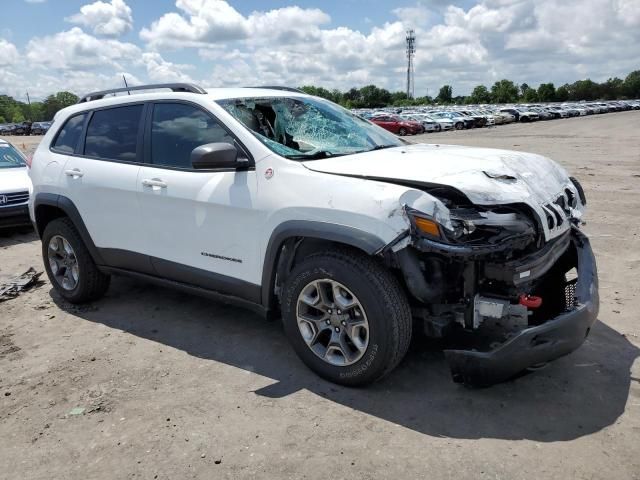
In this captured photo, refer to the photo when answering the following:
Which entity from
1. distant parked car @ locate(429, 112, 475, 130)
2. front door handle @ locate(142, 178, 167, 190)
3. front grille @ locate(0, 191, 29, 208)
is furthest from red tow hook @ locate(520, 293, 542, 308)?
distant parked car @ locate(429, 112, 475, 130)

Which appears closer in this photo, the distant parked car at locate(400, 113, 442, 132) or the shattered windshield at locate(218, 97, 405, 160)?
the shattered windshield at locate(218, 97, 405, 160)

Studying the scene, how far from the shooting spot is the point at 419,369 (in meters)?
3.77

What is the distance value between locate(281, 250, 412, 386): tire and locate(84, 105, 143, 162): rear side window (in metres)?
1.93

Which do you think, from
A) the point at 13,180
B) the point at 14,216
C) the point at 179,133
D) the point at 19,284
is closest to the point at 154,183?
the point at 179,133

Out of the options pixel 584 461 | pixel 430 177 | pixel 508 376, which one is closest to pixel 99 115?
pixel 430 177

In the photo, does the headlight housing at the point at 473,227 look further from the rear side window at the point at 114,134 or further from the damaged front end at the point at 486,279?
the rear side window at the point at 114,134

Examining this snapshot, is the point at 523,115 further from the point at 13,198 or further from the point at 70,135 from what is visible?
the point at 70,135

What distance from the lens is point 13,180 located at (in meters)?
8.82

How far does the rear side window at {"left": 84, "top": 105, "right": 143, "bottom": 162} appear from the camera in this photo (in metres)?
4.57

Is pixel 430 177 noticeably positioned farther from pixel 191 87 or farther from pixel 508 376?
pixel 191 87

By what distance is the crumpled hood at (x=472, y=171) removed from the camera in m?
3.19

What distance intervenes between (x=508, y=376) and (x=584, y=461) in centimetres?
54

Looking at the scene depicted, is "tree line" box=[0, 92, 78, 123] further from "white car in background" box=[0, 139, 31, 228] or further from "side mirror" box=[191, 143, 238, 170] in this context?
"side mirror" box=[191, 143, 238, 170]

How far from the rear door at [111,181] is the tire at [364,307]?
163cm
